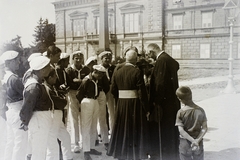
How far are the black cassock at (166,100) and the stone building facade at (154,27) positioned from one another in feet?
0.82

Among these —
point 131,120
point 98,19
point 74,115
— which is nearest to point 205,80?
point 131,120

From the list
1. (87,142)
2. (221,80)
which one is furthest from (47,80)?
(221,80)

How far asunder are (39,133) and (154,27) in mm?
1665

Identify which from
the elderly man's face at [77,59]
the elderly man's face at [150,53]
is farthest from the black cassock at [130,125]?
the elderly man's face at [77,59]

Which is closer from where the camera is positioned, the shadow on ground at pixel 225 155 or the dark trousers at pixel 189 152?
the dark trousers at pixel 189 152

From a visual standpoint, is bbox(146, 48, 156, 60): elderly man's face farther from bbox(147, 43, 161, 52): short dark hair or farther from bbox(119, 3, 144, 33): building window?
bbox(119, 3, 144, 33): building window

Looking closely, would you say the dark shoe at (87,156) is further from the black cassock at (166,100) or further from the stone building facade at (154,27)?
the stone building facade at (154,27)

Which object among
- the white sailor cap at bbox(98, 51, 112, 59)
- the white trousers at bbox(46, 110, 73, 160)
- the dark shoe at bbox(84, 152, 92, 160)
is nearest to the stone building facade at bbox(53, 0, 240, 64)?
the white sailor cap at bbox(98, 51, 112, 59)

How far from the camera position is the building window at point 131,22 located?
2759 mm

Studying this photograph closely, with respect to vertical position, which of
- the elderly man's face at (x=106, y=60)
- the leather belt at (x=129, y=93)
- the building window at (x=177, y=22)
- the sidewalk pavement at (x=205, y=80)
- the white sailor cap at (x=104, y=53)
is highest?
the building window at (x=177, y=22)

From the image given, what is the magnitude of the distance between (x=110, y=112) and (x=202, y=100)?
1.21 m

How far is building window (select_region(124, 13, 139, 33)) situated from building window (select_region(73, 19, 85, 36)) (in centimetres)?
58

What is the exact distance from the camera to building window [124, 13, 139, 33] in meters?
2.76

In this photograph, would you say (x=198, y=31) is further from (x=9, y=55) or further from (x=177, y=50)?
(x=9, y=55)
